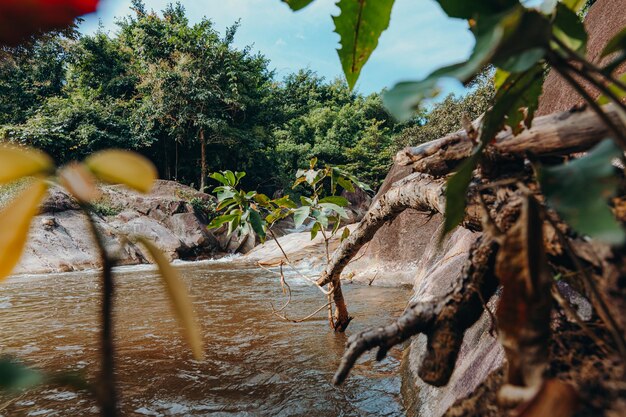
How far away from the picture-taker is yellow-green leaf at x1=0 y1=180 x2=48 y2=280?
0.76 ft

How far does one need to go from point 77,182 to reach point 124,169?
28mm

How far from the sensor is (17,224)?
0.23 metres

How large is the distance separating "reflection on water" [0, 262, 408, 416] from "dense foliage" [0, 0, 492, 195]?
32.3ft

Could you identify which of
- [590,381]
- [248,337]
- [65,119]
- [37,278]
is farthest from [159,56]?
[590,381]

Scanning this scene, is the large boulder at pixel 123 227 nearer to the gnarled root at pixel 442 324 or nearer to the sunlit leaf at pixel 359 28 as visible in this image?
the sunlit leaf at pixel 359 28

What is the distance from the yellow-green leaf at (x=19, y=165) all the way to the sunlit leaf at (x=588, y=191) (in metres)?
0.37

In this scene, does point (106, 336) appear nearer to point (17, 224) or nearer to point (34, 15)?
point (17, 224)

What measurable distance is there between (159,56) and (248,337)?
49.0ft

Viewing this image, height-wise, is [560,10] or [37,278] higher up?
[560,10]

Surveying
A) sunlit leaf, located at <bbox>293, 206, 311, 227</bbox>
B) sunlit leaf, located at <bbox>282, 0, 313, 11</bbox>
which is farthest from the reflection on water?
sunlit leaf, located at <bbox>293, 206, 311, 227</bbox>

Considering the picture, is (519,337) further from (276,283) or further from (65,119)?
(65,119)

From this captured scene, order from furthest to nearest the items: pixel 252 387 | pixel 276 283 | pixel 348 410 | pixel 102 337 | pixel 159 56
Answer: pixel 159 56 < pixel 276 283 < pixel 252 387 < pixel 348 410 < pixel 102 337

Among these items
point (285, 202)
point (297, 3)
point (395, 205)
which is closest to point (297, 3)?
point (297, 3)

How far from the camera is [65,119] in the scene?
1273cm
